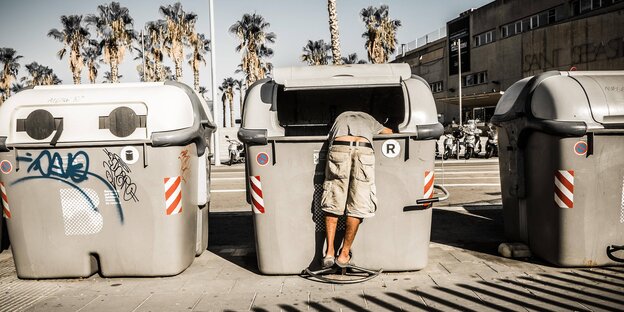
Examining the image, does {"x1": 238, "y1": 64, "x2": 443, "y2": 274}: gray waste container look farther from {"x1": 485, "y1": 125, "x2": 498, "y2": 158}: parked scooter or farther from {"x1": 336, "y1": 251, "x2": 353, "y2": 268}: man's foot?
{"x1": 485, "y1": 125, "x2": 498, "y2": 158}: parked scooter

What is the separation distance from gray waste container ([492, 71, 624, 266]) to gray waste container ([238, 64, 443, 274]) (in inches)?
41.8

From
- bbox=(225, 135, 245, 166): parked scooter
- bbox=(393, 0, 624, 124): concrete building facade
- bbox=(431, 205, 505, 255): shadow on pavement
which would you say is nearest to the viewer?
bbox=(431, 205, 505, 255): shadow on pavement

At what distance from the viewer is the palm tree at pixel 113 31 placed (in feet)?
102

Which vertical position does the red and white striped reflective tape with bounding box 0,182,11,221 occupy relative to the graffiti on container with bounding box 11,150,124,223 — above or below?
below

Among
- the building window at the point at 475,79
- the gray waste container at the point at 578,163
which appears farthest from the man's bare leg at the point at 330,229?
the building window at the point at 475,79

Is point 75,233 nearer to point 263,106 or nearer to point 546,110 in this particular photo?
point 263,106

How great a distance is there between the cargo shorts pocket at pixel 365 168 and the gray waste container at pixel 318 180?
0.17 meters

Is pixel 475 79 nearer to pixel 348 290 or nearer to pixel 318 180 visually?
pixel 318 180

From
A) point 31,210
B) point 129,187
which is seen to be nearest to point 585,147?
point 129,187

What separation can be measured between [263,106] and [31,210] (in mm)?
2340

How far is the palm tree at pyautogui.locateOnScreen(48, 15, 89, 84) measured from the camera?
110ft

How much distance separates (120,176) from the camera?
4336mm

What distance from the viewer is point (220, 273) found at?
4633mm

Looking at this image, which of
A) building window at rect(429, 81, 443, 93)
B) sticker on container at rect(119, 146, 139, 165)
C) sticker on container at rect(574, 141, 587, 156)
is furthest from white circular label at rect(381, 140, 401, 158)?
building window at rect(429, 81, 443, 93)
